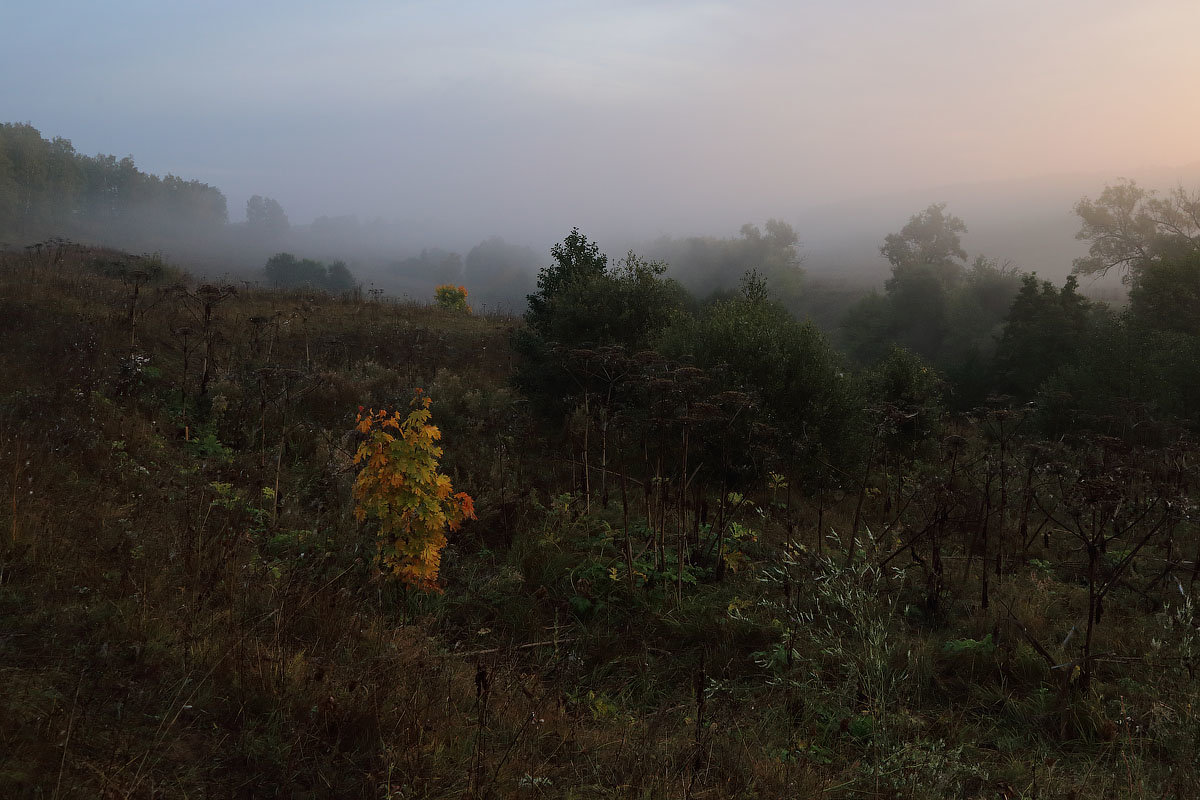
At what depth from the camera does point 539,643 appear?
4836mm

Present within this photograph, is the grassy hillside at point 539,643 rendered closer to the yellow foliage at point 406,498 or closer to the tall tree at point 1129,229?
the yellow foliage at point 406,498

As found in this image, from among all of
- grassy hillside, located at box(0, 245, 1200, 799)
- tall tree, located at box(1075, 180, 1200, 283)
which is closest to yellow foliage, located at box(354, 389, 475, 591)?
grassy hillside, located at box(0, 245, 1200, 799)

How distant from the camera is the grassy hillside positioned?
2.98 meters

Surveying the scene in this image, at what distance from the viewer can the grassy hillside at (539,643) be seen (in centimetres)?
298

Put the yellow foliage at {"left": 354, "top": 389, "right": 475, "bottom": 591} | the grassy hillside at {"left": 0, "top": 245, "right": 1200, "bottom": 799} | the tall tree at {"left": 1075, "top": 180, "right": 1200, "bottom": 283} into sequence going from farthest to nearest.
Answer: the tall tree at {"left": 1075, "top": 180, "right": 1200, "bottom": 283}
the yellow foliage at {"left": 354, "top": 389, "right": 475, "bottom": 591}
the grassy hillside at {"left": 0, "top": 245, "right": 1200, "bottom": 799}

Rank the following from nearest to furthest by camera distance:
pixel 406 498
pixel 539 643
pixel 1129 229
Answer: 1. pixel 539 643
2. pixel 406 498
3. pixel 1129 229

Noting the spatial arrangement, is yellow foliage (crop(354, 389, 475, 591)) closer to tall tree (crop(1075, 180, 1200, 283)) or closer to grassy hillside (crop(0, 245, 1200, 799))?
grassy hillside (crop(0, 245, 1200, 799))

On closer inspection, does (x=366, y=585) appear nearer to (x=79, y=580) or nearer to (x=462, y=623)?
(x=462, y=623)

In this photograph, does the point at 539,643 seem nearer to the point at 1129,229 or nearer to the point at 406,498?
the point at 406,498

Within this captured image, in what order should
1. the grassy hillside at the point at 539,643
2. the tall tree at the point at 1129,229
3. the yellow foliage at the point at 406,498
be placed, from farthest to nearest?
the tall tree at the point at 1129,229 < the yellow foliage at the point at 406,498 < the grassy hillside at the point at 539,643

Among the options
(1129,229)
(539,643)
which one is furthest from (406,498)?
(1129,229)

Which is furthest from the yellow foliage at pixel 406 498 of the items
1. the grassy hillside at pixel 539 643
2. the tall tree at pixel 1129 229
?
the tall tree at pixel 1129 229

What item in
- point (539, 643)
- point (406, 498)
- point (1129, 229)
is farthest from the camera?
point (1129, 229)

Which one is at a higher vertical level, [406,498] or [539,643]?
[406,498]
